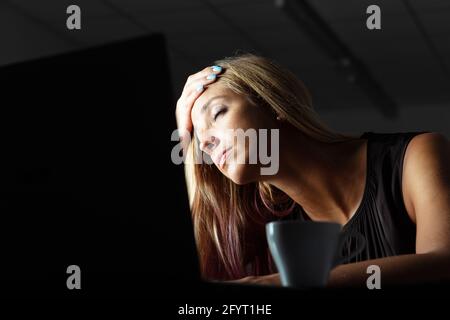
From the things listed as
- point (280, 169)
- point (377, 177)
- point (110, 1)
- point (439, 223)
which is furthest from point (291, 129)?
point (110, 1)

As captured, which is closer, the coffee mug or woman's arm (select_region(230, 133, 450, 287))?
the coffee mug

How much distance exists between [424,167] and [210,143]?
0.41 m

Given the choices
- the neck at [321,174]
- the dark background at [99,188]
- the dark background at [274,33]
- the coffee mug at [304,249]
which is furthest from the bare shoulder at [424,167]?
the dark background at [274,33]

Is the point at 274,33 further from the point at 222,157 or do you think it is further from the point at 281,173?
the point at 222,157

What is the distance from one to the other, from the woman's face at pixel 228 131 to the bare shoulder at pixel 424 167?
29 centimetres

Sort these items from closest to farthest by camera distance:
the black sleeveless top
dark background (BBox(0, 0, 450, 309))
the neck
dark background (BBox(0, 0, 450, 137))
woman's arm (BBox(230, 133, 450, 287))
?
dark background (BBox(0, 0, 450, 309)) < woman's arm (BBox(230, 133, 450, 287)) < the black sleeveless top < the neck < dark background (BBox(0, 0, 450, 137))

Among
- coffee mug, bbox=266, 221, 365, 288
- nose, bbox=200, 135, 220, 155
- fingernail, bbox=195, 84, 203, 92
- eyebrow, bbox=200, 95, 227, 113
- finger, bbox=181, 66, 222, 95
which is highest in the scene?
finger, bbox=181, 66, 222, 95

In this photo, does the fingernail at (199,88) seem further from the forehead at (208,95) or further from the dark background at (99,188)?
the dark background at (99,188)

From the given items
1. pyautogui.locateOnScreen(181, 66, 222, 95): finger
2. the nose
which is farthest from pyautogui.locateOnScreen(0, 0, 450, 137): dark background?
the nose

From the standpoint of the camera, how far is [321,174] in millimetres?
1477

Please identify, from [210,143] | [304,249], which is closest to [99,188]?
[304,249]

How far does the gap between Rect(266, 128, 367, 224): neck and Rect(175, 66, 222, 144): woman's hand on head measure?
0.19 metres

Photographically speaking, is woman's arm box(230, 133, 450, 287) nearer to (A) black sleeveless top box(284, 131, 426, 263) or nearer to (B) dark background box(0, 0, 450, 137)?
(A) black sleeveless top box(284, 131, 426, 263)

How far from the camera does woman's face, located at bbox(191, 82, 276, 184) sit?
1.36 metres
